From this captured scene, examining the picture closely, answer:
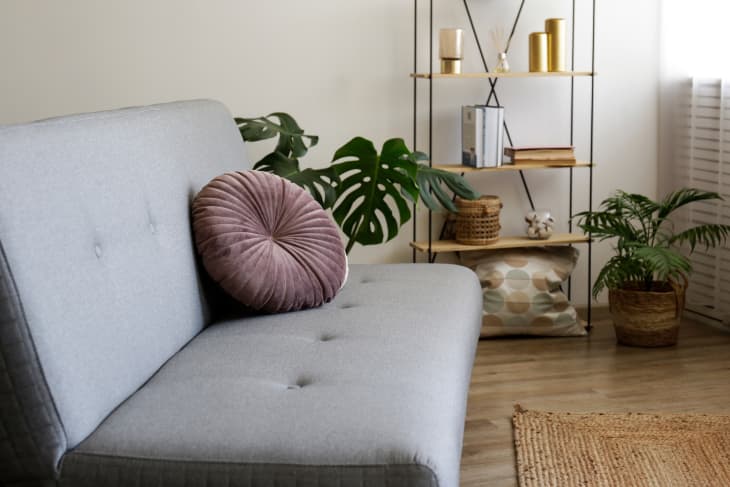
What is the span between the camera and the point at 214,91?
372 centimetres

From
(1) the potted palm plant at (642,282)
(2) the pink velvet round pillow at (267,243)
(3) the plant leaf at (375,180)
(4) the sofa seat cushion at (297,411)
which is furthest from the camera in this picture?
(1) the potted palm plant at (642,282)

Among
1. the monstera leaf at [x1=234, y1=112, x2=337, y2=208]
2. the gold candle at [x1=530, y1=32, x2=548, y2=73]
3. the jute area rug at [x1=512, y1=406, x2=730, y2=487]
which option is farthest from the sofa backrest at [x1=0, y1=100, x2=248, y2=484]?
the gold candle at [x1=530, y1=32, x2=548, y2=73]

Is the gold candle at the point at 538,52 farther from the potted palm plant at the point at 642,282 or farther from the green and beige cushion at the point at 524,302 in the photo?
the green and beige cushion at the point at 524,302

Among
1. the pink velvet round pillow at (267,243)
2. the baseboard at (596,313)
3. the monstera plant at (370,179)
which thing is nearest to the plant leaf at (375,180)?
the monstera plant at (370,179)

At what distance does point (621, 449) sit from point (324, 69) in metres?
1.91

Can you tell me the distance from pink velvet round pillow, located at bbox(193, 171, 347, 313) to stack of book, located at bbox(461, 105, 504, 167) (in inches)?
49.0

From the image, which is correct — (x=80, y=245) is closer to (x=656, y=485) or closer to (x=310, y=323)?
(x=310, y=323)

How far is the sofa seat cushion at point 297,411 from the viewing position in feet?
4.88

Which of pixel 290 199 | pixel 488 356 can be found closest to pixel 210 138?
pixel 290 199

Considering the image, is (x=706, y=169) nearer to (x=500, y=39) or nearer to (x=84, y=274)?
(x=500, y=39)

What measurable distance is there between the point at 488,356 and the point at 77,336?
6.92ft

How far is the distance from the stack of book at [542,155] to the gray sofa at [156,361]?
5.21 feet

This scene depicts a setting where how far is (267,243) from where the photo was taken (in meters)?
2.37

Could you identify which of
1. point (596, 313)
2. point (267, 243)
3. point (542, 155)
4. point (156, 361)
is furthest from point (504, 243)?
point (156, 361)
